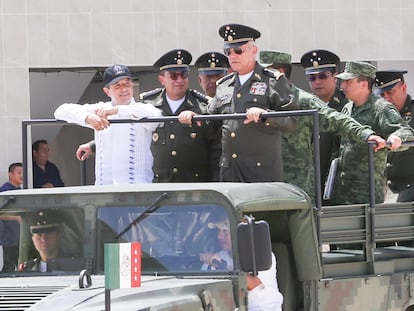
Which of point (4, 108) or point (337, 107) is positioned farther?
point (4, 108)

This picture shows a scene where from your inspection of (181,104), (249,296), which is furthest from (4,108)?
(249,296)

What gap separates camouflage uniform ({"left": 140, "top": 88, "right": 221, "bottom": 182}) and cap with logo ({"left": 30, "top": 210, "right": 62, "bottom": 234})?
1831mm

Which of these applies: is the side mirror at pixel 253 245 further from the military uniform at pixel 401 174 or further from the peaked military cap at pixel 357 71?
the military uniform at pixel 401 174

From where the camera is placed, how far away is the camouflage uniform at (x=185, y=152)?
8.14 meters

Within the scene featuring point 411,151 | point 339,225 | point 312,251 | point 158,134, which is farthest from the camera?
point 411,151

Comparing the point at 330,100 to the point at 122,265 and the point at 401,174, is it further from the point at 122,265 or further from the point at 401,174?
the point at 122,265

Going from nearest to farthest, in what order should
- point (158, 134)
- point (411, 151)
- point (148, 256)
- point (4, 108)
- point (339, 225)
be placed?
point (148, 256) → point (339, 225) → point (158, 134) → point (411, 151) → point (4, 108)

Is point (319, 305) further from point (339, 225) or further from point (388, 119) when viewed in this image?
point (388, 119)

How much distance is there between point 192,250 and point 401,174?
11.0 ft

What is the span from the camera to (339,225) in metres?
7.51

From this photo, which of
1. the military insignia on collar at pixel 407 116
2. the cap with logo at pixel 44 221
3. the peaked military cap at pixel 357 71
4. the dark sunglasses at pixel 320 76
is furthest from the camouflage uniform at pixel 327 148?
the cap with logo at pixel 44 221

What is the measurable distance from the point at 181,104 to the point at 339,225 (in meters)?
1.62

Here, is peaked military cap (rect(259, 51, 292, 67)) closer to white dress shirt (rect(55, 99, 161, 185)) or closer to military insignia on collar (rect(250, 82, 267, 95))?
military insignia on collar (rect(250, 82, 267, 95))

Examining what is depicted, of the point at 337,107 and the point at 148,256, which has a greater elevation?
the point at 337,107
